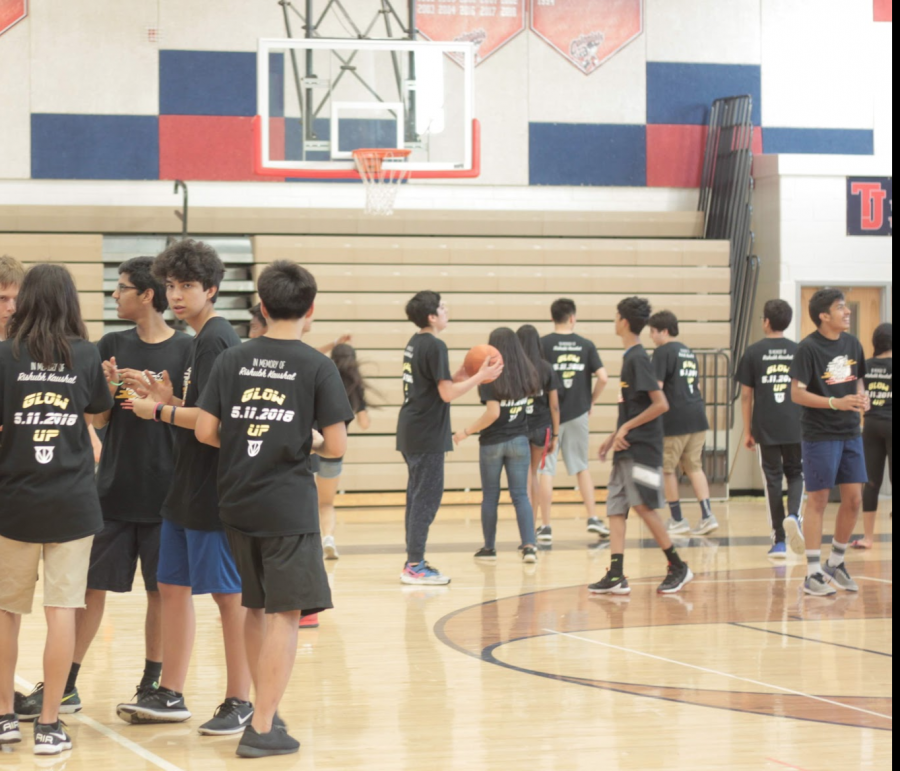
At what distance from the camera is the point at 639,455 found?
22.5 feet

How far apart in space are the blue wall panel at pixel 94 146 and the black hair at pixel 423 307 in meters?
5.51

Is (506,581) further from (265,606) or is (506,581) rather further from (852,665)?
(265,606)

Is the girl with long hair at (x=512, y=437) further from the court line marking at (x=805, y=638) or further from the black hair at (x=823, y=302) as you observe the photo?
the court line marking at (x=805, y=638)

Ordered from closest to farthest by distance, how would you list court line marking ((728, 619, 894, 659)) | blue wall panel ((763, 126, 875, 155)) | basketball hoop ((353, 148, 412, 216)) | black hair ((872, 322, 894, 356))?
court line marking ((728, 619, 894, 659))
black hair ((872, 322, 894, 356))
basketball hoop ((353, 148, 412, 216))
blue wall panel ((763, 126, 875, 155))

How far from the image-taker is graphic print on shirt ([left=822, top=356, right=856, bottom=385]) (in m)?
6.86

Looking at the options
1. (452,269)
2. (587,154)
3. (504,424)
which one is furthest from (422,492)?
(587,154)

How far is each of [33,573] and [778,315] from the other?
5.84m

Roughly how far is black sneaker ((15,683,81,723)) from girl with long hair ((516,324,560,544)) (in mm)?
4550

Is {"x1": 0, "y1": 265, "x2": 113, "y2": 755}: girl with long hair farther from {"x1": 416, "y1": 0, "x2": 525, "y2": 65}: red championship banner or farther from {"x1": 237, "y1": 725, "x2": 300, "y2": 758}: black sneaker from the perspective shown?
{"x1": 416, "y1": 0, "x2": 525, "y2": 65}: red championship banner

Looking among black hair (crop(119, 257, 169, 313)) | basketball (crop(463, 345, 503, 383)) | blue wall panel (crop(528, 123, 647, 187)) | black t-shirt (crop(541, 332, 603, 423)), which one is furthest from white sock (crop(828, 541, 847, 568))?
blue wall panel (crop(528, 123, 647, 187))

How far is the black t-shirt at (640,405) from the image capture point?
6855 mm

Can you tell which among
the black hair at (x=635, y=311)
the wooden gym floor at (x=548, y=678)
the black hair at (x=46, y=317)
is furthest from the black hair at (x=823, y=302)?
the black hair at (x=46, y=317)

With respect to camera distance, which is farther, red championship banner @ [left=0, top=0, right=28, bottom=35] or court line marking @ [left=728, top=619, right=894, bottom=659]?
red championship banner @ [left=0, top=0, right=28, bottom=35]

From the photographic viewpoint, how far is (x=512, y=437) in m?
8.30
